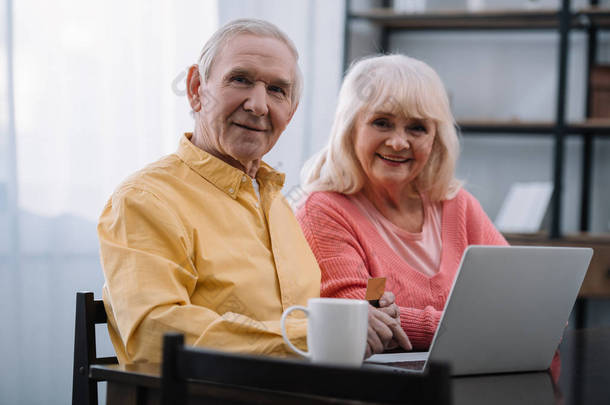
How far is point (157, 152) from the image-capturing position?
7.09 feet

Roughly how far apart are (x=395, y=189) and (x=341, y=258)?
0.99ft

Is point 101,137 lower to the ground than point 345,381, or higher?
higher

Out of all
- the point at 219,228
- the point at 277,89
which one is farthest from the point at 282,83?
the point at 219,228

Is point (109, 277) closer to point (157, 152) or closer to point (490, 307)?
point (490, 307)

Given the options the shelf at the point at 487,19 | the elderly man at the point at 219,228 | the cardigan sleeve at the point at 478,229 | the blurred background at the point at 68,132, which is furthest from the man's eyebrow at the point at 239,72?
the shelf at the point at 487,19

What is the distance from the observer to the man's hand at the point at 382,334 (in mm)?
1131

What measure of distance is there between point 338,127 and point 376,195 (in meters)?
0.20

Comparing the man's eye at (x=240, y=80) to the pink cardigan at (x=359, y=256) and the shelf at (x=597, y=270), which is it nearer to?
the pink cardigan at (x=359, y=256)

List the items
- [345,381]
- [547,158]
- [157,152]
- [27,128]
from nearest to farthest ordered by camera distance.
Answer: [345,381] → [27,128] → [157,152] → [547,158]

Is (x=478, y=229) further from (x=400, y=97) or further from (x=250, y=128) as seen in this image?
Result: (x=250, y=128)

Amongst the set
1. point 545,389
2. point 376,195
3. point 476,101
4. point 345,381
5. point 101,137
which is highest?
point 476,101

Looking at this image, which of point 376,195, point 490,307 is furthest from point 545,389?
point 376,195

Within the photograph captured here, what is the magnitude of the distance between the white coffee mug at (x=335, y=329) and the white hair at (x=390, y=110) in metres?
0.87

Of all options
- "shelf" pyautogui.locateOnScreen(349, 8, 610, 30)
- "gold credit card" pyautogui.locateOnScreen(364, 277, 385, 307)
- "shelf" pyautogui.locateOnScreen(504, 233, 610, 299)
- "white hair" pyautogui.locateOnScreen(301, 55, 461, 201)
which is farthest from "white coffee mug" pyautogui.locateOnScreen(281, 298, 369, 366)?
"shelf" pyautogui.locateOnScreen(349, 8, 610, 30)
